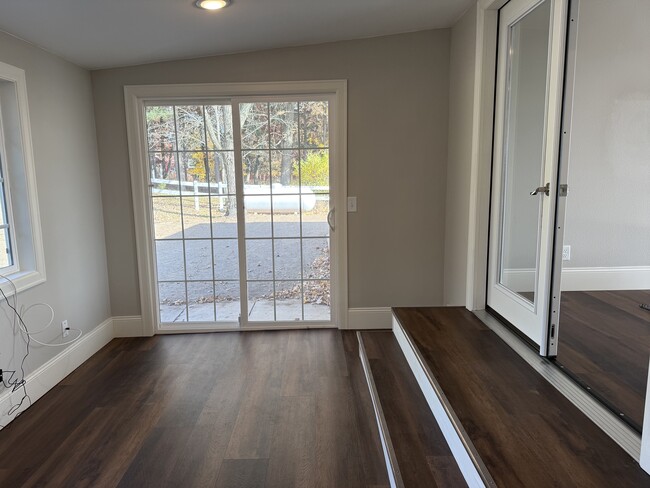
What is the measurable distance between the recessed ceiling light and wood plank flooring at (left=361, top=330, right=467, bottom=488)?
2270 mm

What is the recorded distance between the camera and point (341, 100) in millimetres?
3516

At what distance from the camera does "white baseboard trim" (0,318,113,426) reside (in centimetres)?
253

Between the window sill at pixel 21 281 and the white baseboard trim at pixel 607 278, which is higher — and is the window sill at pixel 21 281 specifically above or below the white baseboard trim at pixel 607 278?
above

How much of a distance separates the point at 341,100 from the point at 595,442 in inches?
112

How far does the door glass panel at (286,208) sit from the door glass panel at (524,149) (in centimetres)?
151

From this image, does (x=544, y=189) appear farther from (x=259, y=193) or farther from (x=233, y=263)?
(x=233, y=263)

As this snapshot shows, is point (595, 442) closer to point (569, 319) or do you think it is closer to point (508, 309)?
point (508, 309)

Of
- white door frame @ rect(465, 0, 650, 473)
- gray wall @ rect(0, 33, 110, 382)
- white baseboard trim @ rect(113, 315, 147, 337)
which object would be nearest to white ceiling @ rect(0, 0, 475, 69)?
gray wall @ rect(0, 33, 110, 382)

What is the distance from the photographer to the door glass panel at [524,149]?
7.37ft

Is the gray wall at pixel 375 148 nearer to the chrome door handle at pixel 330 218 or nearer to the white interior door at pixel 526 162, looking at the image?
the chrome door handle at pixel 330 218

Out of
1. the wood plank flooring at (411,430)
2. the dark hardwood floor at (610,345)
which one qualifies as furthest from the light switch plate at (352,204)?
the dark hardwood floor at (610,345)

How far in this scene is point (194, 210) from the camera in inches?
146

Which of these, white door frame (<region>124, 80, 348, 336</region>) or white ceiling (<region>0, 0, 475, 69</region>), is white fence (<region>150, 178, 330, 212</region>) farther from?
white ceiling (<region>0, 0, 475, 69</region>)

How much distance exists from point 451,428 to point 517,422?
256mm
